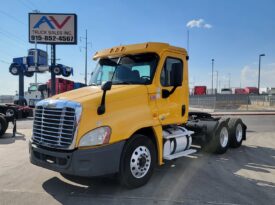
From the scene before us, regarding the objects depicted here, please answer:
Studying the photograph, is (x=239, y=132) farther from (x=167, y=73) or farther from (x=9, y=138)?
(x=9, y=138)

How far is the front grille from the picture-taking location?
5.38 meters

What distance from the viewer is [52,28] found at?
2931 cm

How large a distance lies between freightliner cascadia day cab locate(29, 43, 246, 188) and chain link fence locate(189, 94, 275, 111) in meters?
26.4

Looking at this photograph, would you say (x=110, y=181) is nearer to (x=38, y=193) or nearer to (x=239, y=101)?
(x=38, y=193)

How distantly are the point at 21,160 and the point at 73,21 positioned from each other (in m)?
23.0

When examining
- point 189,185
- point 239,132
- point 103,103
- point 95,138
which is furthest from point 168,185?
point 239,132

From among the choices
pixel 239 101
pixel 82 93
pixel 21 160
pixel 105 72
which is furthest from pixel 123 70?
pixel 239 101

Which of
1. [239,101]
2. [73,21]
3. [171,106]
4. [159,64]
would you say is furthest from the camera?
[239,101]

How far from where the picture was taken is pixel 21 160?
8.49m

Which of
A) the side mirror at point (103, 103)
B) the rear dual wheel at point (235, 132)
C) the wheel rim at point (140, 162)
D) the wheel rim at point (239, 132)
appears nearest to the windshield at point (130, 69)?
the side mirror at point (103, 103)

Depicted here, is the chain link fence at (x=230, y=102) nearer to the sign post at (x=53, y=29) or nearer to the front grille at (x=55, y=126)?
the sign post at (x=53, y=29)

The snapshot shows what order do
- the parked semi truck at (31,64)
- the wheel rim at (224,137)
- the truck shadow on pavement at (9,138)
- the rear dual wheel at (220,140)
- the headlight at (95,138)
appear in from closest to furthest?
the headlight at (95,138) < the rear dual wheel at (220,140) < the wheel rim at (224,137) < the truck shadow on pavement at (9,138) < the parked semi truck at (31,64)

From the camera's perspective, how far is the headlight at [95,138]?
5.36 m

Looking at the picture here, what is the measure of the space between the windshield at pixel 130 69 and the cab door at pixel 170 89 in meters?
0.24
